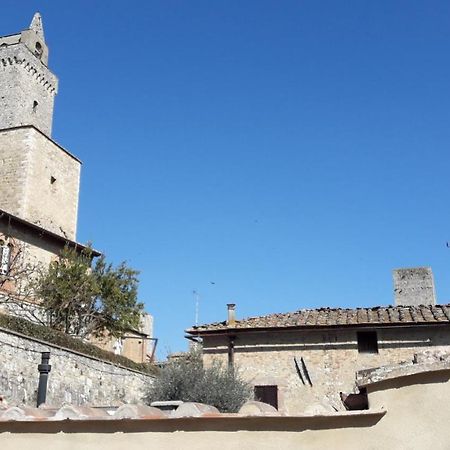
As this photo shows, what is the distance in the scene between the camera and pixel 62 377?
704 inches

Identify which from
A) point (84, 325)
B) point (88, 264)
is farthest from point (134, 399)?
point (88, 264)

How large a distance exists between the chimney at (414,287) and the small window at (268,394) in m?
7.21

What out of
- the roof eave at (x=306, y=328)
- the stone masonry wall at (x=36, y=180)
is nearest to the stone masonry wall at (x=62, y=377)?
the roof eave at (x=306, y=328)

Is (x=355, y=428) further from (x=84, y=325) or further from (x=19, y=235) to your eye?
(x=19, y=235)

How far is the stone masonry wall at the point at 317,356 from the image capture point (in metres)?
19.0

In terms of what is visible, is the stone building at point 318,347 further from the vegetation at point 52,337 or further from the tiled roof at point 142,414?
the tiled roof at point 142,414

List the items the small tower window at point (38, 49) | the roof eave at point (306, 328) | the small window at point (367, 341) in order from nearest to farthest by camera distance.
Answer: the roof eave at point (306, 328)
the small window at point (367, 341)
the small tower window at point (38, 49)

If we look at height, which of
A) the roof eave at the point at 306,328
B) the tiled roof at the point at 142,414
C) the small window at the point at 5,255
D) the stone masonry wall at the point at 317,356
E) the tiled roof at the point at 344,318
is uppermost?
the small window at the point at 5,255

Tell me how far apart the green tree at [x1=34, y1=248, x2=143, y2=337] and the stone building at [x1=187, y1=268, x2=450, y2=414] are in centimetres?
784

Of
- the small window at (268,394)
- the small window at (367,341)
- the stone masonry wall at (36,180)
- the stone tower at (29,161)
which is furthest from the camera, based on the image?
the stone tower at (29,161)

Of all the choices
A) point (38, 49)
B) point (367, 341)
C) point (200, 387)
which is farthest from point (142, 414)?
point (38, 49)

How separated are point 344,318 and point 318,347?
1.43 m

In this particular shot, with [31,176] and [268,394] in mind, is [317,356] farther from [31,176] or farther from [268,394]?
[31,176]

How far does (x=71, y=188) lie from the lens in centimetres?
4050
